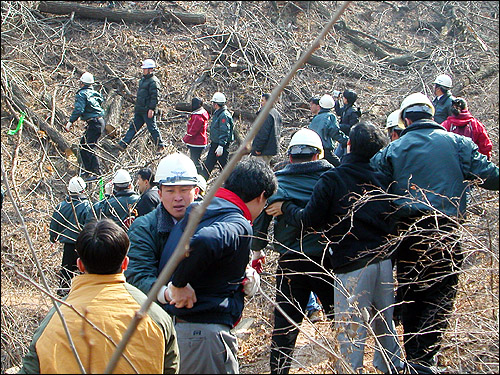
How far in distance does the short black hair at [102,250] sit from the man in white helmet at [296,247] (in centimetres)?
195

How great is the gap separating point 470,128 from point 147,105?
640cm

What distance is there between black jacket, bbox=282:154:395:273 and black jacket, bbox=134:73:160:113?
7306 mm

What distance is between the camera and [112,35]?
1401 centimetres

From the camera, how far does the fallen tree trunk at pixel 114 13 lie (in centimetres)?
1402

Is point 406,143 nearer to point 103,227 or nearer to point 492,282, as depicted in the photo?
point 492,282

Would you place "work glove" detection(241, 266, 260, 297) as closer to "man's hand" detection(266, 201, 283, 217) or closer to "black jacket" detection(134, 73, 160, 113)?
"man's hand" detection(266, 201, 283, 217)

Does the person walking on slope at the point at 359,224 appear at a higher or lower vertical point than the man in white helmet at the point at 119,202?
higher

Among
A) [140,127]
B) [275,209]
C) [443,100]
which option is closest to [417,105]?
[275,209]

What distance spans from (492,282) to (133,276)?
6.32ft

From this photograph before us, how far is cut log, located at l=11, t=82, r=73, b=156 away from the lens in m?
11.3

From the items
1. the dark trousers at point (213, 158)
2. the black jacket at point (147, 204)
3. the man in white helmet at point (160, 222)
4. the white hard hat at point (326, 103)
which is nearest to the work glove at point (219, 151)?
the dark trousers at point (213, 158)

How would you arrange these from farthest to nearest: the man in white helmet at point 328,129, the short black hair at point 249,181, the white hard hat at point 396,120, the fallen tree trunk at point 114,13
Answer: the fallen tree trunk at point 114,13 < the man in white helmet at point 328,129 < the white hard hat at point 396,120 < the short black hair at point 249,181

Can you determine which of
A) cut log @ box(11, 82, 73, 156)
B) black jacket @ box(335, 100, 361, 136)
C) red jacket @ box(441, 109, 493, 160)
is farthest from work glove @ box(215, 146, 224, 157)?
red jacket @ box(441, 109, 493, 160)

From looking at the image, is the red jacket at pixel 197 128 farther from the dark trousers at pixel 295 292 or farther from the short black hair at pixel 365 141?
the short black hair at pixel 365 141
